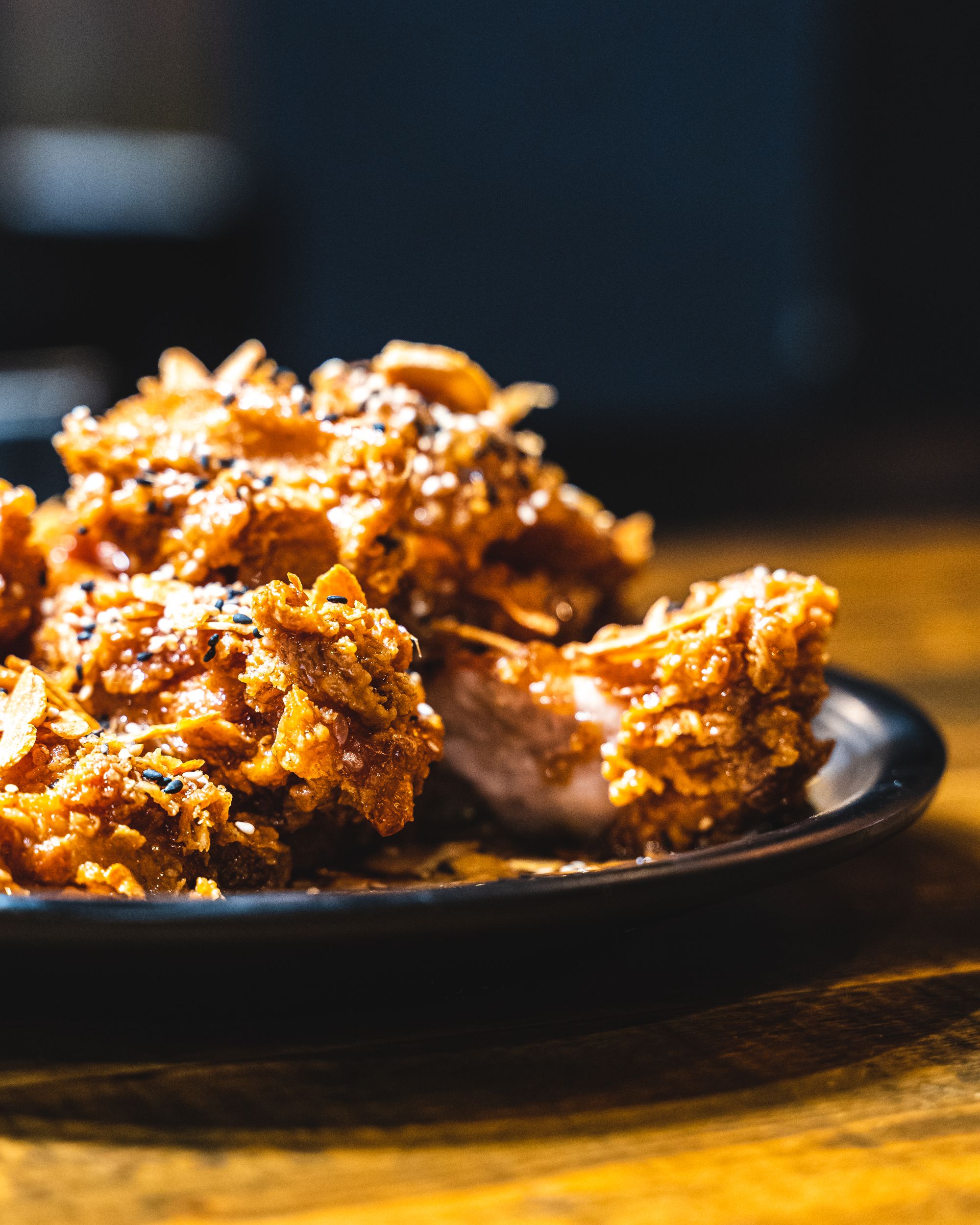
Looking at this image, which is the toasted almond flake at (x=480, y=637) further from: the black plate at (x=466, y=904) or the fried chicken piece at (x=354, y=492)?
the black plate at (x=466, y=904)

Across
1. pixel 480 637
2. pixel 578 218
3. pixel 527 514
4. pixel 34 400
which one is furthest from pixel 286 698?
pixel 578 218

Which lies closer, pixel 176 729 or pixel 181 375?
pixel 176 729

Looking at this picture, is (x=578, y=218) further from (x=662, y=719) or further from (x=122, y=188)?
(x=662, y=719)

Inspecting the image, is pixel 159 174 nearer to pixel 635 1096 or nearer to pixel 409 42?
pixel 409 42

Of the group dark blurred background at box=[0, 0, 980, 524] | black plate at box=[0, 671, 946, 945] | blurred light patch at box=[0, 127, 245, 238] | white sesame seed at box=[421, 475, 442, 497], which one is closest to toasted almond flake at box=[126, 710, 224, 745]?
black plate at box=[0, 671, 946, 945]

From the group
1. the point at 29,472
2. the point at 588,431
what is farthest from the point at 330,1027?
the point at 588,431

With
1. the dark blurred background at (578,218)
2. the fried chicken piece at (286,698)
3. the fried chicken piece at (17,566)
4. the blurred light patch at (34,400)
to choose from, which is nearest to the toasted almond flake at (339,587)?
the fried chicken piece at (286,698)
